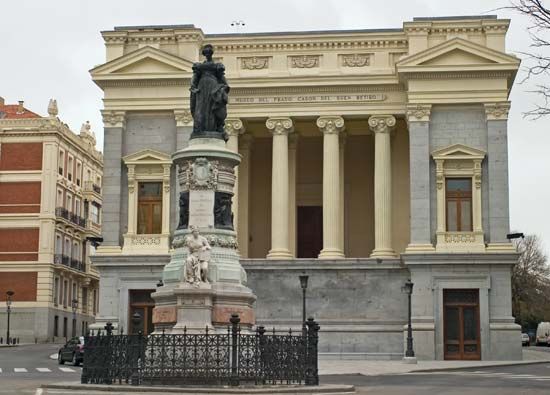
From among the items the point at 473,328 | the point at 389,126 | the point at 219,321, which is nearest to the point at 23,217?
the point at 389,126

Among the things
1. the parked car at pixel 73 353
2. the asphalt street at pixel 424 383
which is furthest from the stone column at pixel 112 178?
the asphalt street at pixel 424 383

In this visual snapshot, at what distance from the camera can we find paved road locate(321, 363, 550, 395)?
26.8 meters

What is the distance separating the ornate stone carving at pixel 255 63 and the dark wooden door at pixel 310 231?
9254 mm

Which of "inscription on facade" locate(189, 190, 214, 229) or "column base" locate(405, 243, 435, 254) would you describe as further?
"column base" locate(405, 243, 435, 254)

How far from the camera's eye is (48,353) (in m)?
61.8

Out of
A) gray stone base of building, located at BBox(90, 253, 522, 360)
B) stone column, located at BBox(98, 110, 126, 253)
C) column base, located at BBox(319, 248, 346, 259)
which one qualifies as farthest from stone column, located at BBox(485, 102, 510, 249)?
stone column, located at BBox(98, 110, 126, 253)

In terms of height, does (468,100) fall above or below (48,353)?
above

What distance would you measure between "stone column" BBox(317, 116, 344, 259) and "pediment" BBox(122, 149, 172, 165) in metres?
8.62

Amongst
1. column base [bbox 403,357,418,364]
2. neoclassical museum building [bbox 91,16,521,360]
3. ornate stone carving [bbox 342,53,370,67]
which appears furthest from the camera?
ornate stone carving [bbox 342,53,370,67]

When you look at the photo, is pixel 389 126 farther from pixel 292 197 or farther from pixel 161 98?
pixel 161 98

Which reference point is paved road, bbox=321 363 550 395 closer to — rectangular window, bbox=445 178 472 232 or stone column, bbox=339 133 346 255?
rectangular window, bbox=445 178 472 232

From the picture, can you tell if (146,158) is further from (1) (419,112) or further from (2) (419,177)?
(1) (419,112)

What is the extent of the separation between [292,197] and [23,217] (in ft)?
108

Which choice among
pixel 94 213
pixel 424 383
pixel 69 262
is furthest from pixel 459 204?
pixel 94 213
